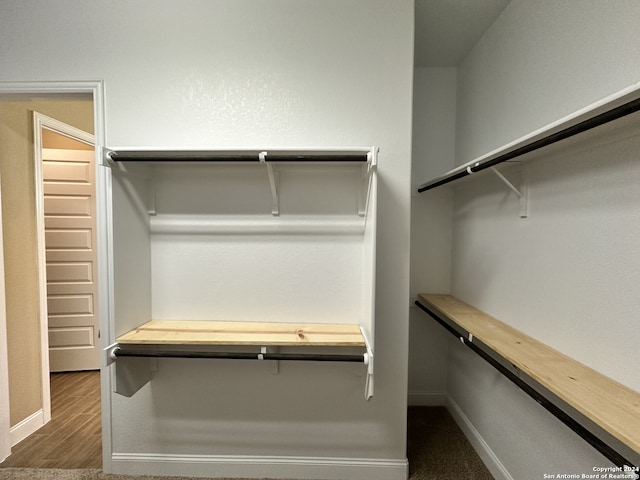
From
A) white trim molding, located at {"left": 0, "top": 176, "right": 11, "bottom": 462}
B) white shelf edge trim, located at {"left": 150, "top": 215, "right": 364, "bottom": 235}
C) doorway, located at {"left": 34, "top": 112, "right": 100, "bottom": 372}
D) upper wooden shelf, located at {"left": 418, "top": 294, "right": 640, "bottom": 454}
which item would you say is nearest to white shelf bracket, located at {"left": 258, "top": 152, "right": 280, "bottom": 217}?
white shelf edge trim, located at {"left": 150, "top": 215, "right": 364, "bottom": 235}

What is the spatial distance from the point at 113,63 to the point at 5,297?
1.64 meters

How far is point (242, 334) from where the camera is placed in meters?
1.44

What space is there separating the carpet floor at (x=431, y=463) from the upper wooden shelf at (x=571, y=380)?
87 cm

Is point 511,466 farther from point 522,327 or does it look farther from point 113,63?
point 113,63

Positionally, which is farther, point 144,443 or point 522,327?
point 144,443

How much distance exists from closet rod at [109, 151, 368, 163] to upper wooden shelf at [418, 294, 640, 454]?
3.38ft

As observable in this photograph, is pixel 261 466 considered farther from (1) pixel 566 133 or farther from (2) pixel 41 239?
(2) pixel 41 239

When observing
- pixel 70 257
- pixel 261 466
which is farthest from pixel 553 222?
pixel 70 257

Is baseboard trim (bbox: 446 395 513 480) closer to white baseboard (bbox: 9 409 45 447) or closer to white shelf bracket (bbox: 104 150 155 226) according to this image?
white shelf bracket (bbox: 104 150 155 226)

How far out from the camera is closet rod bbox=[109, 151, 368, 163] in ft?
4.45

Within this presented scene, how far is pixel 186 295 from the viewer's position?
1.65 metres

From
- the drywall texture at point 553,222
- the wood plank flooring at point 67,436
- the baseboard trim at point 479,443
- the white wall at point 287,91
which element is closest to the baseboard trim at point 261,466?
the white wall at point 287,91

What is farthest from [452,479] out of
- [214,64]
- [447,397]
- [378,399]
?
[214,64]

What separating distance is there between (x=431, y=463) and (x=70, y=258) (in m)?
3.51
